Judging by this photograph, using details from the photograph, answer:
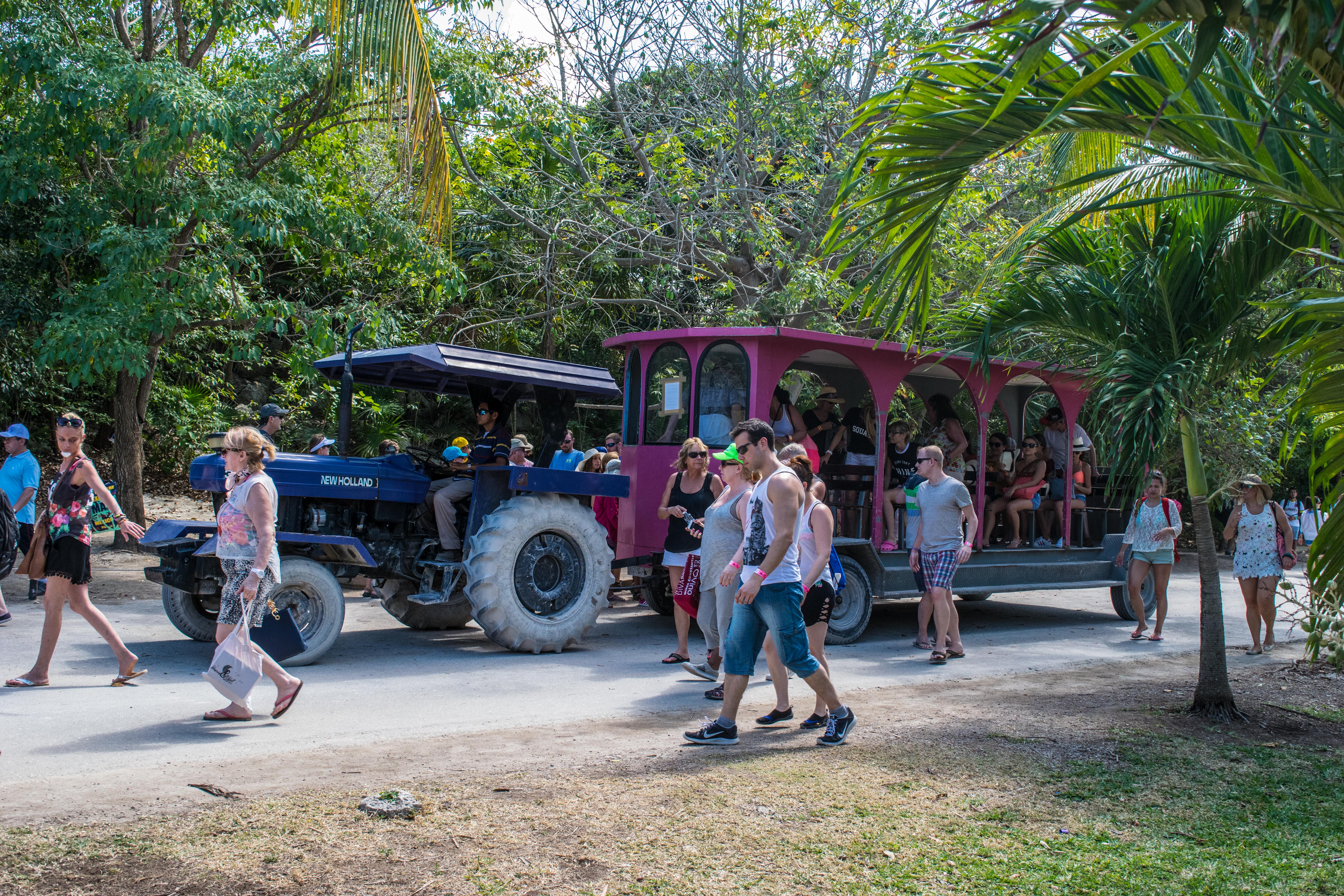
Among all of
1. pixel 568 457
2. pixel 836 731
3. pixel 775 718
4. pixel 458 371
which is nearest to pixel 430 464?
pixel 458 371

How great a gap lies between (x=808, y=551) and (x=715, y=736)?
1620mm

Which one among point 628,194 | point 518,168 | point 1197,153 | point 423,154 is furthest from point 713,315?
point 1197,153

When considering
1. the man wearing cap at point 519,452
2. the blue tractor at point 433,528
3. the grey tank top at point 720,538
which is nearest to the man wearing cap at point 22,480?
the blue tractor at point 433,528

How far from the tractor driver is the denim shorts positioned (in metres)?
3.57

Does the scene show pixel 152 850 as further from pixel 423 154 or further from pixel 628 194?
pixel 628 194

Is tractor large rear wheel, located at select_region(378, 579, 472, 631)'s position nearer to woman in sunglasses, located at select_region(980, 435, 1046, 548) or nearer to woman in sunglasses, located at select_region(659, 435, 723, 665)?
woman in sunglasses, located at select_region(659, 435, 723, 665)

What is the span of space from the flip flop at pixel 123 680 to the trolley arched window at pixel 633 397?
199 inches

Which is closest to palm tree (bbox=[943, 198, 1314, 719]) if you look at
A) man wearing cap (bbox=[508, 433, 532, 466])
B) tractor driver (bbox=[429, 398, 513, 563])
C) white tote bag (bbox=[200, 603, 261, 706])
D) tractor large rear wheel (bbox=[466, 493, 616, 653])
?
tractor large rear wheel (bbox=[466, 493, 616, 653])

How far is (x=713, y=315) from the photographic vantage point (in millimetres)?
15547

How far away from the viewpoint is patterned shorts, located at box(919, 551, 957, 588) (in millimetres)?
8961

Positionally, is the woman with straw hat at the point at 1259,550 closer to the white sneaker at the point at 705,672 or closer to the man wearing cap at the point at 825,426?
the man wearing cap at the point at 825,426

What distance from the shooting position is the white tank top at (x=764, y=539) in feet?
18.8

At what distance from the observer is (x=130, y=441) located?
45.7ft

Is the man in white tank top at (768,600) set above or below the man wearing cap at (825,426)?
below
